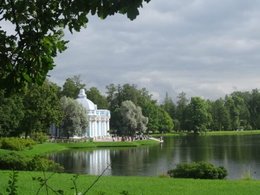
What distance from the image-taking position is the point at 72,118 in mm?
65000

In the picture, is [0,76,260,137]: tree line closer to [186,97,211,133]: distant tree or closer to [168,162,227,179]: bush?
[186,97,211,133]: distant tree

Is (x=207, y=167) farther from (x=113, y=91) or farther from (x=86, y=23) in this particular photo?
(x=113, y=91)

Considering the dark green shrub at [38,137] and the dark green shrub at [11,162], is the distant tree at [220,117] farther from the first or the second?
the dark green shrub at [11,162]

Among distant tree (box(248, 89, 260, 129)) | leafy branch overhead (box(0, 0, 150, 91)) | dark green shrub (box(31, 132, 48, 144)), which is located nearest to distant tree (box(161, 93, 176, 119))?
distant tree (box(248, 89, 260, 129))

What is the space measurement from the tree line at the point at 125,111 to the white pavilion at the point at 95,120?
6.95ft

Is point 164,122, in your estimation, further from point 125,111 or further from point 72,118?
point 72,118

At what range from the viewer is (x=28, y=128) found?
5300 cm

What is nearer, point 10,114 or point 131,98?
point 10,114

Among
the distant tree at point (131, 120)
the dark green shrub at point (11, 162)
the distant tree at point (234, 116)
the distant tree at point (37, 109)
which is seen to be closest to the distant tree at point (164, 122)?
the distant tree at point (234, 116)

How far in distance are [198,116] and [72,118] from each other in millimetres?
45271

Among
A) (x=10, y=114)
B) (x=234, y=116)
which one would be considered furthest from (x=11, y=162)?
(x=234, y=116)

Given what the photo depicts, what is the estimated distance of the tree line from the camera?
51.8 m

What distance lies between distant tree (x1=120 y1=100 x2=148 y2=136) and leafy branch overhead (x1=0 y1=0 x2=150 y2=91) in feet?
237

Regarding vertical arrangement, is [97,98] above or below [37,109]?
above
